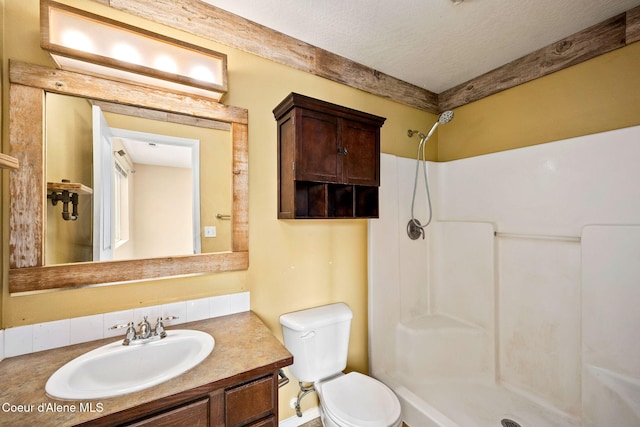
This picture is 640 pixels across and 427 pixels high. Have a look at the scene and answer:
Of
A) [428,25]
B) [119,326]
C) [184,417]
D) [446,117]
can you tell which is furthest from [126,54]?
[446,117]

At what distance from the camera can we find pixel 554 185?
1660mm

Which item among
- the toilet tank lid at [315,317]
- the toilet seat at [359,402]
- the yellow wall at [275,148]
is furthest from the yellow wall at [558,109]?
the toilet seat at [359,402]

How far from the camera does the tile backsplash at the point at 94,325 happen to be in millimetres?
1028

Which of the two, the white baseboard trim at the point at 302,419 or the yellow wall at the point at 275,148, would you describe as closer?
the yellow wall at the point at 275,148

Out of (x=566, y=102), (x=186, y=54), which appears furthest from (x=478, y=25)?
(x=186, y=54)

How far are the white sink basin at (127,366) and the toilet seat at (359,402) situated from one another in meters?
0.74

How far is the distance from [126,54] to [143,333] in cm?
125

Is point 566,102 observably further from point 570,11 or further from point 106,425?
point 106,425

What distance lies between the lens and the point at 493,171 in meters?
1.97

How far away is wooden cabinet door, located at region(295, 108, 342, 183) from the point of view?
1.46 meters

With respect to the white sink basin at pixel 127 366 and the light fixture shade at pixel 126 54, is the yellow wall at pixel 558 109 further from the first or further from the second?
the white sink basin at pixel 127 366

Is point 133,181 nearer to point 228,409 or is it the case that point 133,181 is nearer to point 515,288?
point 228,409

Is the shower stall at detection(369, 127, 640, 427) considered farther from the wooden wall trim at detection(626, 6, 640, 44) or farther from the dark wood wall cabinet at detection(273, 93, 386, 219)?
the wooden wall trim at detection(626, 6, 640, 44)

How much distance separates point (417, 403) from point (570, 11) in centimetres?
242
